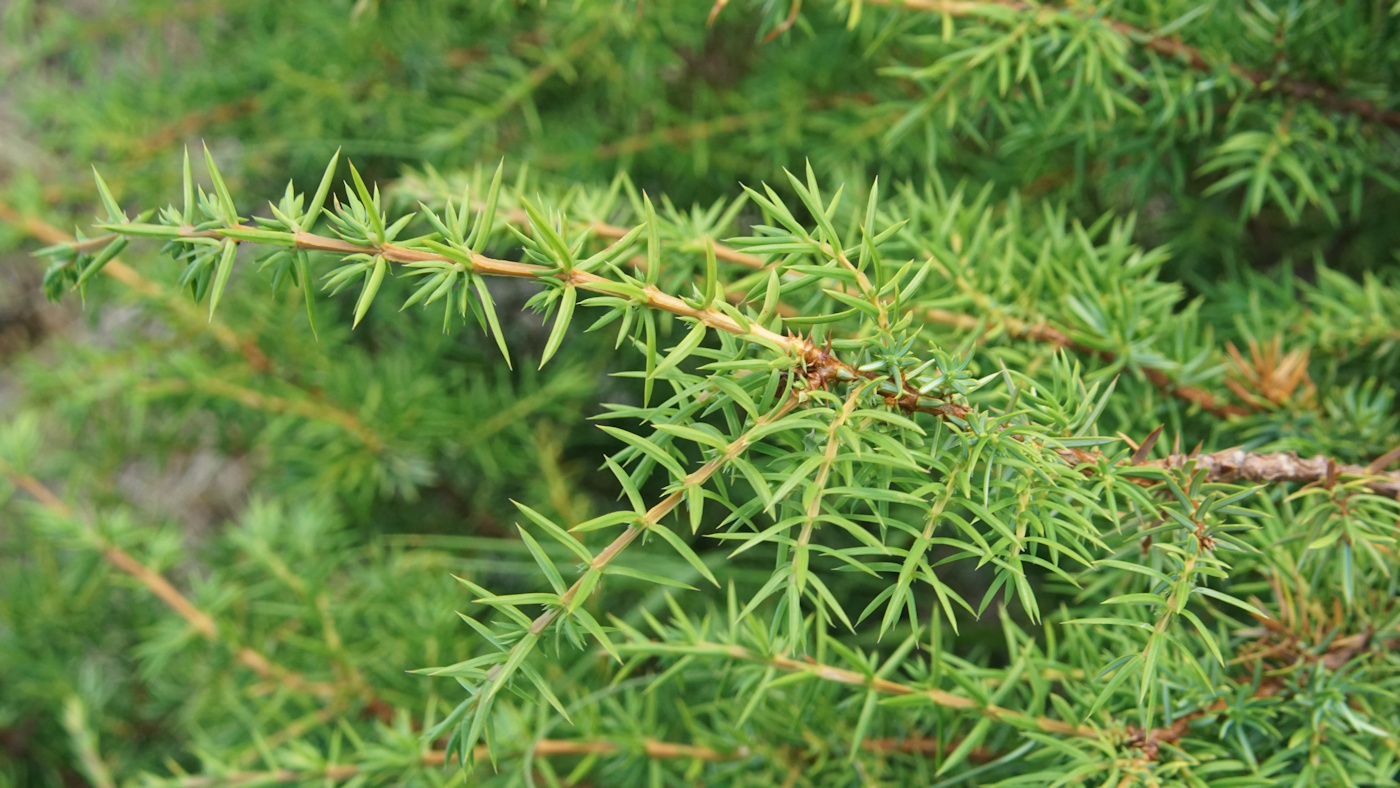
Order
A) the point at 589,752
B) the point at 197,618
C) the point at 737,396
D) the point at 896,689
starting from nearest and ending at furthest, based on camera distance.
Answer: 1. the point at 737,396
2. the point at 896,689
3. the point at 589,752
4. the point at 197,618

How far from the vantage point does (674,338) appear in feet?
2.45

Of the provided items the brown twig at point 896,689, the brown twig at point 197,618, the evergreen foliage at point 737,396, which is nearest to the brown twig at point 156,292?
the evergreen foliage at point 737,396

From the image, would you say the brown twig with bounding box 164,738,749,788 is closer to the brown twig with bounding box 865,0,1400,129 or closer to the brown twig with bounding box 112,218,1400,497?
the brown twig with bounding box 112,218,1400,497

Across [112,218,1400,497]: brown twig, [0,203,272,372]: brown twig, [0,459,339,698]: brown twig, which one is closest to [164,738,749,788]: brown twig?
[0,459,339,698]: brown twig

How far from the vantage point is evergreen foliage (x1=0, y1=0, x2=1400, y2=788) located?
32cm

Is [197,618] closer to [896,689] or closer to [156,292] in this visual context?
[156,292]

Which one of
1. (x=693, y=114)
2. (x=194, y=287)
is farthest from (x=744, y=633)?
(x=693, y=114)

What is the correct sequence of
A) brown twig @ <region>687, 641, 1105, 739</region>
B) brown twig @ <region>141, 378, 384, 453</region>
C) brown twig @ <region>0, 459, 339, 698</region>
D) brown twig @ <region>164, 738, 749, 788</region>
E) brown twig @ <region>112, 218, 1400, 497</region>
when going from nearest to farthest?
1. brown twig @ <region>112, 218, 1400, 497</region>
2. brown twig @ <region>687, 641, 1105, 739</region>
3. brown twig @ <region>164, 738, 749, 788</region>
4. brown twig @ <region>0, 459, 339, 698</region>
5. brown twig @ <region>141, 378, 384, 453</region>

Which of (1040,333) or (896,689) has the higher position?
(1040,333)

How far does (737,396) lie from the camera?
11.8 inches

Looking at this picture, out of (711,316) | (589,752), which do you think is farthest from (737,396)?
(589,752)

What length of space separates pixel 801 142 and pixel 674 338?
22cm

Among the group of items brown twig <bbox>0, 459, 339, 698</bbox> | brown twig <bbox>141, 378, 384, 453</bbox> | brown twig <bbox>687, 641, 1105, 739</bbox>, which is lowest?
brown twig <bbox>0, 459, 339, 698</bbox>

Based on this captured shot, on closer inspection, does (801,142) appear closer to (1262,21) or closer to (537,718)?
(1262,21)
